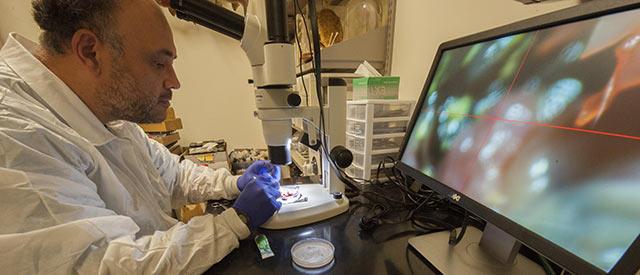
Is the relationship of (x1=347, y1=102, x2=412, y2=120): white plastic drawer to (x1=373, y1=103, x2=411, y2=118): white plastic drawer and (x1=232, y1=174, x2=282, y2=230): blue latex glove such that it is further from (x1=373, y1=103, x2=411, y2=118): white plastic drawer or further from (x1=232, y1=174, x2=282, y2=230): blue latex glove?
(x1=232, y1=174, x2=282, y2=230): blue latex glove

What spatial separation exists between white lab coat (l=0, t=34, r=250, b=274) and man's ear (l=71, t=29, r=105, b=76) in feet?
0.24

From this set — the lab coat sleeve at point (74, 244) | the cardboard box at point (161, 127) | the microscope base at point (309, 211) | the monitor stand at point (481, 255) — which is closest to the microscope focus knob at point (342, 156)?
the microscope base at point (309, 211)

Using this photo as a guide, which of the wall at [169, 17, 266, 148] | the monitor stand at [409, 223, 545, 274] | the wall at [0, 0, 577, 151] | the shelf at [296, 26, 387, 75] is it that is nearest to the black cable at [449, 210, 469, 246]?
the monitor stand at [409, 223, 545, 274]

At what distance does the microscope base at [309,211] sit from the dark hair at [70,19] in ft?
1.97

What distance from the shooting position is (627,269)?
0.24 meters

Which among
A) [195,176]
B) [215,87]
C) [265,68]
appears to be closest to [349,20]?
[265,68]

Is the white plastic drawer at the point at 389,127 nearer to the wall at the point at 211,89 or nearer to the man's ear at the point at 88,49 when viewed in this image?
the man's ear at the point at 88,49

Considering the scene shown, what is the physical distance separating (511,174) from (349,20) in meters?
1.23

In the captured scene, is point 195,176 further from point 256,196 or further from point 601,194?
point 601,194

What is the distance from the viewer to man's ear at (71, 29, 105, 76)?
1.86 feet

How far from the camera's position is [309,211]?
0.66 meters

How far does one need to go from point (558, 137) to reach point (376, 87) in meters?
0.61

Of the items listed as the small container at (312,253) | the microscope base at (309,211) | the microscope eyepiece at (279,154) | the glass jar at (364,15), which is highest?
the glass jar at (364,15)

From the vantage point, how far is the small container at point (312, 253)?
1.60 ft
